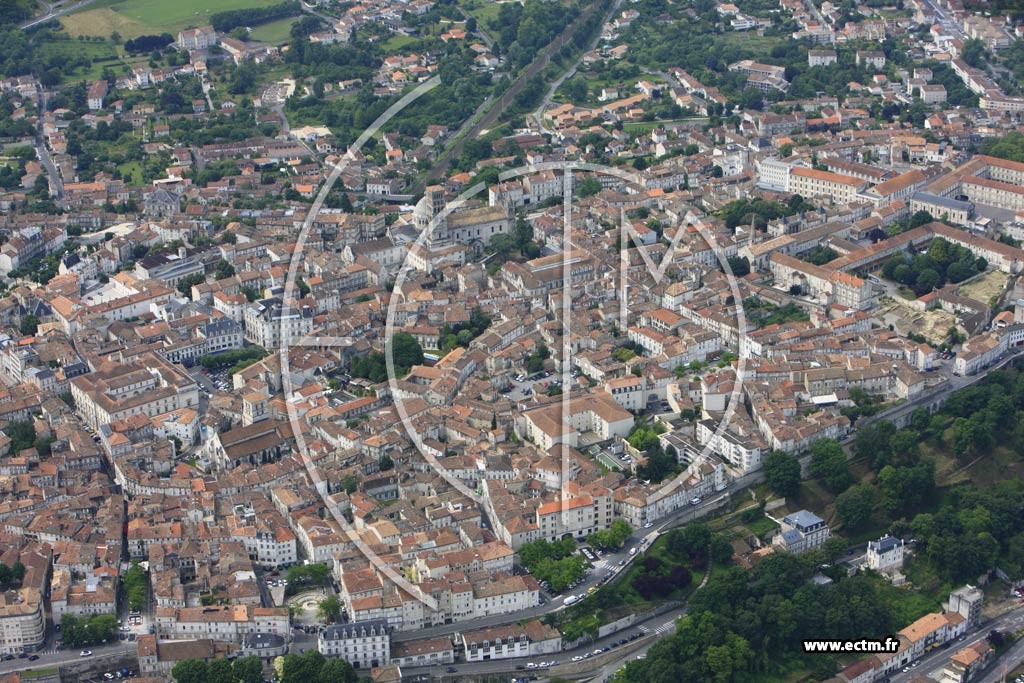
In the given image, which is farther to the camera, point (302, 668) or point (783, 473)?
point (783, 473)

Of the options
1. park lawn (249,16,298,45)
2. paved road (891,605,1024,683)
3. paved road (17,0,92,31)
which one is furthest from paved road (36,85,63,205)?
paved road (891,605,1024,683)

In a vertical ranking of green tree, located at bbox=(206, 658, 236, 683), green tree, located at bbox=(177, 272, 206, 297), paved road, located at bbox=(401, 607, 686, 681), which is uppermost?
green tree, located at bbox=(177, 272, 206, 297)

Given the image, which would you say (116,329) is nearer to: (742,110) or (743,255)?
(743,255)

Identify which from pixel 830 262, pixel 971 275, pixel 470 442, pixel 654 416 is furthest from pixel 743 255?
pixel 470 442

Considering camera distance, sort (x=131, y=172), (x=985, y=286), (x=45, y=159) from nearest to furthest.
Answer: (x=985, y=286) < (x=131, y=172) < (x=45, y=159)

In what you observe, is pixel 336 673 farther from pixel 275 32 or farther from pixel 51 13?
pixel 51 13

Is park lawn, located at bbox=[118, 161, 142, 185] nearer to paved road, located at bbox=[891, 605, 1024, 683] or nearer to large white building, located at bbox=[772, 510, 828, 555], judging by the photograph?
large white building, located at bbox=[772, 510, 828, 555]

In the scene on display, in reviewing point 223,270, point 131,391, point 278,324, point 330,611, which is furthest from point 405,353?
point 330,611
